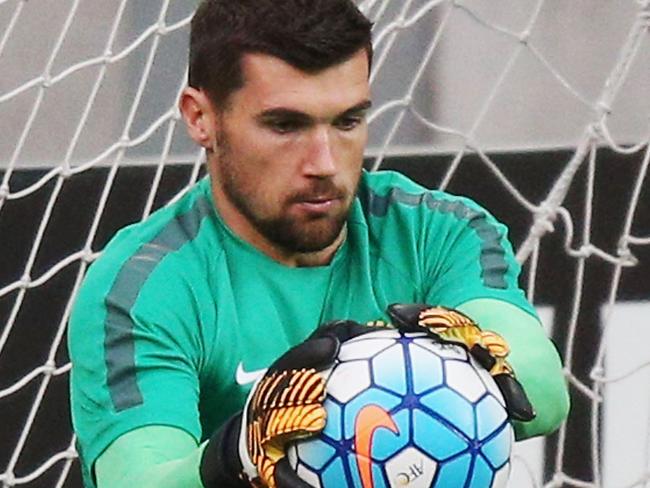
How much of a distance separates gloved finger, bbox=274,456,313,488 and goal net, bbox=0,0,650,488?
1176 mm

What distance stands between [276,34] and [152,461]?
0.36 metres

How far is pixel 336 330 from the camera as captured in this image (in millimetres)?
1321

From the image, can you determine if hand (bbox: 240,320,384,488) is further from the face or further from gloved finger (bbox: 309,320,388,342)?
the face

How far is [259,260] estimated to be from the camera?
155 cm

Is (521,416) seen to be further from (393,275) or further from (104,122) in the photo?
(104,122)

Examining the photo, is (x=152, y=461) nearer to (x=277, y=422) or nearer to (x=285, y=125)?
(x=277, y=422)

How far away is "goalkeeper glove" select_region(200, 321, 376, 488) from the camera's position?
48.9 inches

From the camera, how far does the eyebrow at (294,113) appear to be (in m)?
1.45

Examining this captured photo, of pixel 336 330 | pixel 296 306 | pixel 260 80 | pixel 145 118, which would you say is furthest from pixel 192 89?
pixel 145 118

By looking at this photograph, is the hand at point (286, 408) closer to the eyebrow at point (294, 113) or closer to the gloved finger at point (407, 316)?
the gloved finger at point (407, 316)

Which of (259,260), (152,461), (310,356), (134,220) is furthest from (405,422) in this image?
(134,220)

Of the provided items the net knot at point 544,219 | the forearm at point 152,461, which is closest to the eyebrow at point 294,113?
the forearm at point 152,461

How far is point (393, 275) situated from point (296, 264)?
0.28 ft

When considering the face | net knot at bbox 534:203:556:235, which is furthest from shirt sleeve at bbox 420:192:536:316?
net knot at bbox 534:203:556:235
